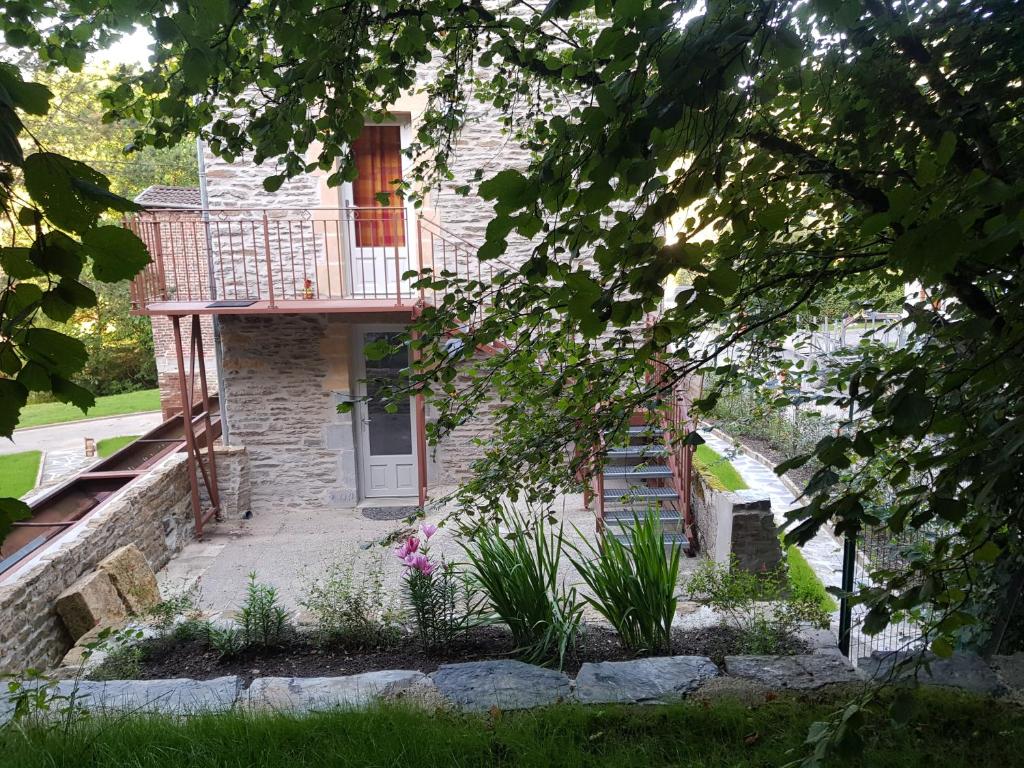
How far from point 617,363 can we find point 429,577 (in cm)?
183

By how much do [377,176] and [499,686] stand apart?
647 centimetres

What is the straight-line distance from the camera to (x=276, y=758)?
1967mm

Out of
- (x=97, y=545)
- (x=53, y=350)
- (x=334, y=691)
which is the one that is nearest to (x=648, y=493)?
(x=334, y=691)

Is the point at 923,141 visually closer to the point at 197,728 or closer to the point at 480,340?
the point at 480,340

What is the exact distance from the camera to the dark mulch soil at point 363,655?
3.22m

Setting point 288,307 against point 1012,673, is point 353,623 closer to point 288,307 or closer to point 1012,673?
point 1012,673

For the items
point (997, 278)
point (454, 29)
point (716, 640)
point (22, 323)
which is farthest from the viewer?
point (716, 640)

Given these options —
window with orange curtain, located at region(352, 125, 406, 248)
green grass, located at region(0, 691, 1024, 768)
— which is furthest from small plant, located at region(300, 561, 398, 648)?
window with orange curtain, located at region(352, 125, 406, 248)

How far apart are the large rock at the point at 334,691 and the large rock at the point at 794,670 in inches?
50.9

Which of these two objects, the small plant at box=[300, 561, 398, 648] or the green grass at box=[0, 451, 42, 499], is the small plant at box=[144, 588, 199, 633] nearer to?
the small plant at box=[300, 561, 398, 648]

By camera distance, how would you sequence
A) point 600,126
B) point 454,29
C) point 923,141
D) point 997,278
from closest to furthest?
point 600,126, point 997,278, point 923,141, point 454,29

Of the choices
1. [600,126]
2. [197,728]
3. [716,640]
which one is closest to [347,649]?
[197,728]

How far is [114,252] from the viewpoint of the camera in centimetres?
75

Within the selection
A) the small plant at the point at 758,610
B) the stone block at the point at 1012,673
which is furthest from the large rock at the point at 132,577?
the stone block at the point at 1012,673
